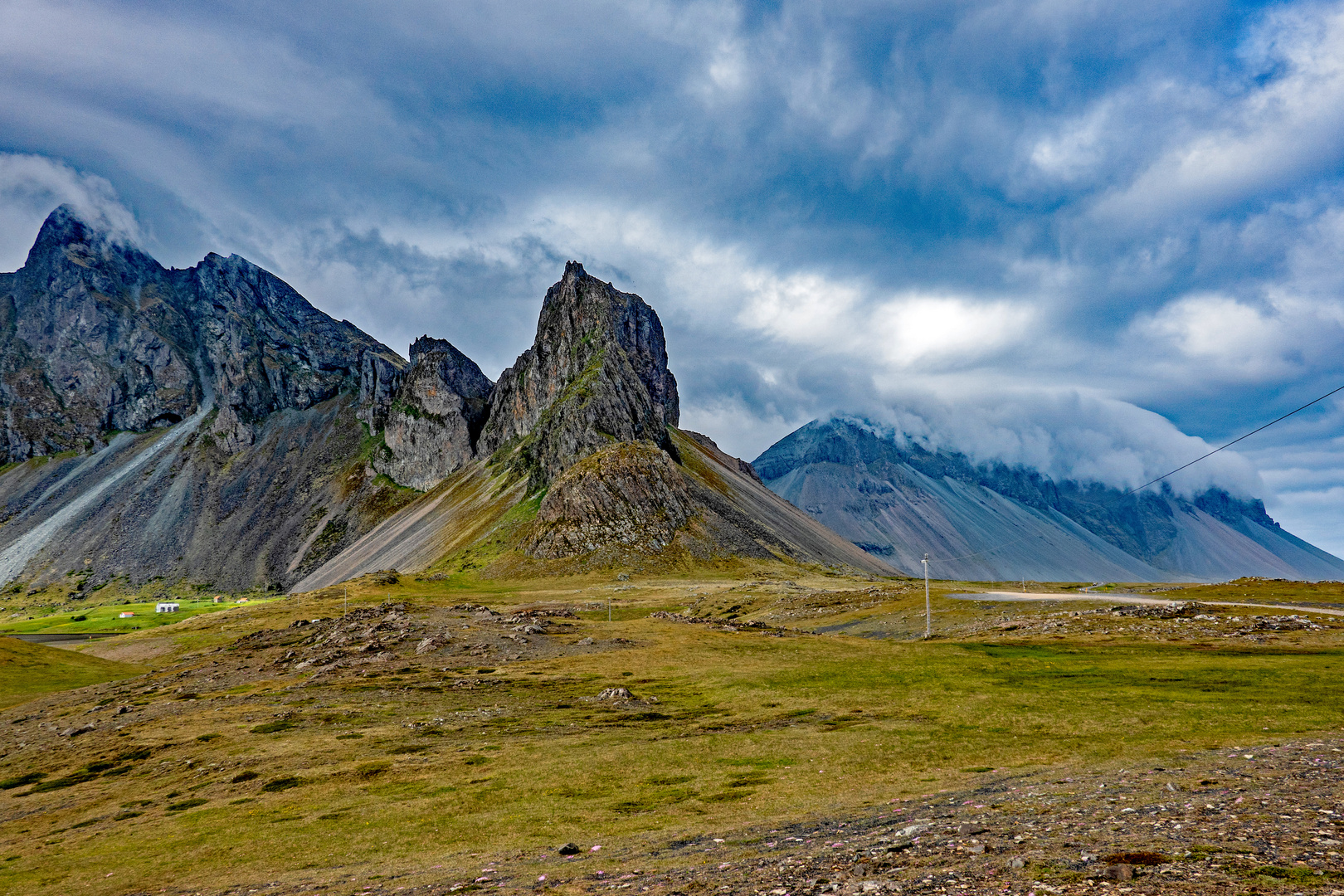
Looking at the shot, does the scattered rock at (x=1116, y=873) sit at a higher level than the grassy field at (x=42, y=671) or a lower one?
higher

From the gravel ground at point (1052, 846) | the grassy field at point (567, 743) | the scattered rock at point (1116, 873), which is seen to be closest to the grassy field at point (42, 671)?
the grassy field at point (567, 743)

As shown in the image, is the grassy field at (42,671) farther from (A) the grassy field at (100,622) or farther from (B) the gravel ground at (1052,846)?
(A) the grassy field at (100,622)

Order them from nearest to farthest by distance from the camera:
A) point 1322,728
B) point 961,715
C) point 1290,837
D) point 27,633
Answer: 1. point 1290,837
2. point 1322,728
3. point 961,715
4. point 27,633

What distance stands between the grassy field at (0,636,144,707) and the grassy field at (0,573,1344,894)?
1590 mm

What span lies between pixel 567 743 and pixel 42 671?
7189 cm

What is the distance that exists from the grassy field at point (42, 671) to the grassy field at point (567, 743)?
1.59 metres

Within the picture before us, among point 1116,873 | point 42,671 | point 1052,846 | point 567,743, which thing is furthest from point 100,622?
point 1116,873

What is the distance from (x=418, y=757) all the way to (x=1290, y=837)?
35613 mm

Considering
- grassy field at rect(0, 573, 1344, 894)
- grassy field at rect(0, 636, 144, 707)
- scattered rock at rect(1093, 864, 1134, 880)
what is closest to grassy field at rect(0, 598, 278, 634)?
grassy field at rect(0, 636, 144, 707)

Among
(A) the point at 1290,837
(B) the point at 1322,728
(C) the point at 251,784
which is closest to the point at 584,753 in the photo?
(C) the point at 251,784

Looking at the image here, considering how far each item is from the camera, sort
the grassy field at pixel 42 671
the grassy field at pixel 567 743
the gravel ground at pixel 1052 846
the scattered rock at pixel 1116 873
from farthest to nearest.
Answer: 1. the grassy field at pixel 42 671
2. the grassy field at pixel 567 743
3. the gravel ground at pixel 1052 846
4. the scattered rock at pixel 1116 873

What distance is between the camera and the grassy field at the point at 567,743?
23.8 meters

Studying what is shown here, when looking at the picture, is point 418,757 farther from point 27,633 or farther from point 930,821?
point 27,633

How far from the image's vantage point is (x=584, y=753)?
34812 mm
